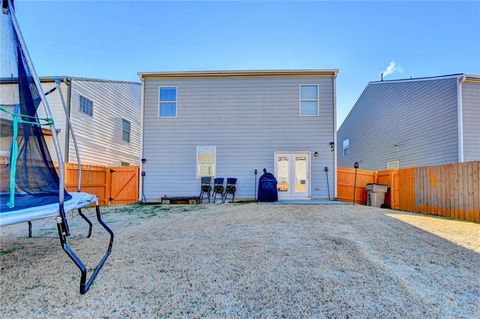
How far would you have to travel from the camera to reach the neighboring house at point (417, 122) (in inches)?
360

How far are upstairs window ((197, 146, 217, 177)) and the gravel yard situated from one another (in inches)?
181

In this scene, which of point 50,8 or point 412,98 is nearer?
point 50,8

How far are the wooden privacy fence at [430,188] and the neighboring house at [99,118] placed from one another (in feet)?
33.1

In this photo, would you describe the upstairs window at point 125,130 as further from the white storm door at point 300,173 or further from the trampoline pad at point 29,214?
Result: the trampoline pad at point 29,214

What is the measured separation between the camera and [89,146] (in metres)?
10.3

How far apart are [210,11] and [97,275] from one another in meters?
8.55

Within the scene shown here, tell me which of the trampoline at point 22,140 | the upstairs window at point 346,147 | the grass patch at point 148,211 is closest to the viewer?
the trampoline at point 22,140

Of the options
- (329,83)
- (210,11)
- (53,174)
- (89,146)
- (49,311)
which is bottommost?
(49,311)

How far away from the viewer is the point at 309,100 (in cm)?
940

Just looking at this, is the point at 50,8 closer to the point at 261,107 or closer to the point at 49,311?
the point at 261,107

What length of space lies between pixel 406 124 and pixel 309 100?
538cm

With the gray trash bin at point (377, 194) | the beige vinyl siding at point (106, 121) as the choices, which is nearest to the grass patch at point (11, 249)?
the beige vinyl siding at point (106, 121)

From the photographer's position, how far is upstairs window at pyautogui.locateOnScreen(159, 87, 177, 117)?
9.59m

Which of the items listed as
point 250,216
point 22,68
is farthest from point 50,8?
point 250,216
